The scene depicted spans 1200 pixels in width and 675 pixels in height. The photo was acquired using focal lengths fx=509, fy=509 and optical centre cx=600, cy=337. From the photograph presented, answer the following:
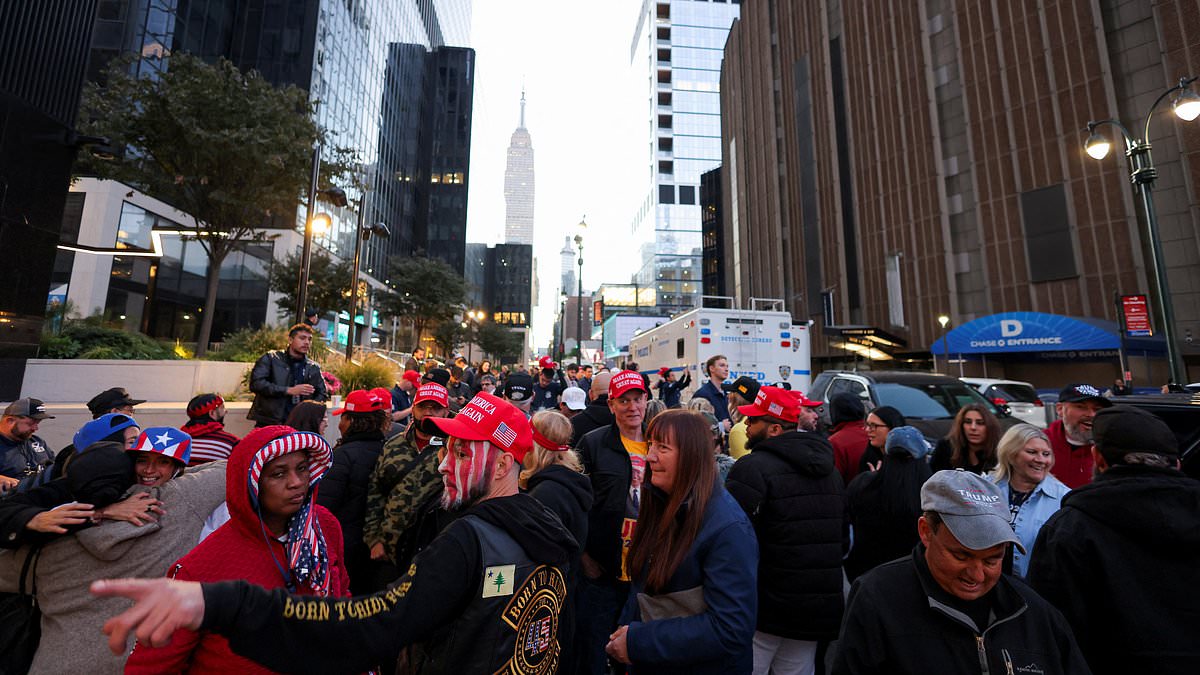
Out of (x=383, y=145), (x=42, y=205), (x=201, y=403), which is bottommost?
(x=201, y=403)

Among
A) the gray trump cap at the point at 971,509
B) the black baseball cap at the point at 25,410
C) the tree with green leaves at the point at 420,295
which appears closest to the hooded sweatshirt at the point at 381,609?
the gray trump cap at the point at 971,509

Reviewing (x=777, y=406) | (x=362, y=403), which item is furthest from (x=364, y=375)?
(x=777, y=406)

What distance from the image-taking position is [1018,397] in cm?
1505

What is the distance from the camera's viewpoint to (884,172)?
34.4m

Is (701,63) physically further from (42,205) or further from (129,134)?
(42,205)

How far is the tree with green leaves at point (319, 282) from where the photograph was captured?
27.1 meters

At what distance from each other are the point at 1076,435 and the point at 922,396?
16.1 ft

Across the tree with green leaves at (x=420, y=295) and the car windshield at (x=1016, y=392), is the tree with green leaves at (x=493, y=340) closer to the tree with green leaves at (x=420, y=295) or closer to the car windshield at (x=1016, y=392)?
the tree with green leaves at (x=420, y=295)

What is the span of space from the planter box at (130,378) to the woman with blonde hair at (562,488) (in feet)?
43.1

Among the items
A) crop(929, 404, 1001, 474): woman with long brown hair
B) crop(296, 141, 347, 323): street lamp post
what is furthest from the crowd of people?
crop(296, 141, 347, 323): street lamp post

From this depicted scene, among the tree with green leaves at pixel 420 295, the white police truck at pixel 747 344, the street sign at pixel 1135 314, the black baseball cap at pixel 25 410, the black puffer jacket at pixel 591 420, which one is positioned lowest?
the black puffer jacket at pixel 591 420

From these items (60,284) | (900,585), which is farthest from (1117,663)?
(60,284)

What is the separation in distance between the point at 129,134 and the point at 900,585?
78.0 feet

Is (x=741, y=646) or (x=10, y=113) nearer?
(x=741, y=646)
